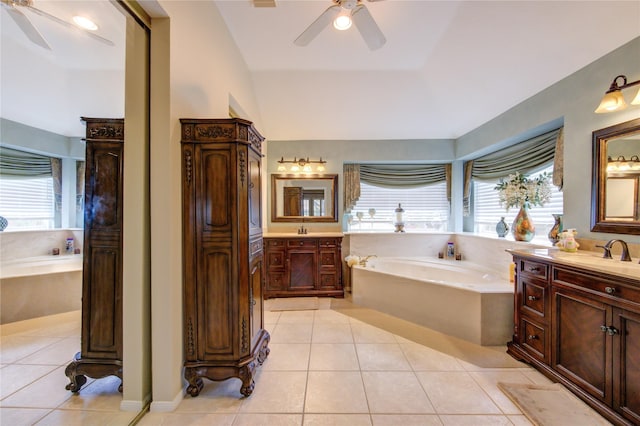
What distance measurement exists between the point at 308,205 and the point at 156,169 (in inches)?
113

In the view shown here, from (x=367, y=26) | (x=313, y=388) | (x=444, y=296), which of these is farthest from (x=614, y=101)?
(x=313, y=388)

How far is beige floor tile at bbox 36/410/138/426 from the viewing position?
4.40 feet

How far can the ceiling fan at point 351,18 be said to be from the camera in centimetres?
174

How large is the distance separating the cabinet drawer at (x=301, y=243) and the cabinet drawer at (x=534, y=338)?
2.56 m

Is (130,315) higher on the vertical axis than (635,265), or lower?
lower

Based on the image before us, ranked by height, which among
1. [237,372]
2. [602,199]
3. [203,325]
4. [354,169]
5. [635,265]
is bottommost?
[237,372]

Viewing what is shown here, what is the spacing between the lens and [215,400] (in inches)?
66.9

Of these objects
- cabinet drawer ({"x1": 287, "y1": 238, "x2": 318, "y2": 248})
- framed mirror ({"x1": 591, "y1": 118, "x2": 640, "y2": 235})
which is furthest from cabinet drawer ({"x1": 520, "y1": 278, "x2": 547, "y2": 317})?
cabinet drawer ({"x1": 287, "y1": 238, "x2": 318, "y2": 248})

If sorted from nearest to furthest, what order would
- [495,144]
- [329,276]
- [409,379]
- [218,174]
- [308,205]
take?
[218,174] < [409,379] < [495,144] < [329,276] < [308,205]

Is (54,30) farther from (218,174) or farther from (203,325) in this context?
(203,325)

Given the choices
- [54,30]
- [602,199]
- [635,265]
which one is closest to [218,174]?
[54,30]

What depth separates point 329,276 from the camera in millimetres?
3820

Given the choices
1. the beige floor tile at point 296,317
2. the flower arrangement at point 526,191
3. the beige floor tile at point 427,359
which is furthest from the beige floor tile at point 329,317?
the flower arrangement at point 526,191

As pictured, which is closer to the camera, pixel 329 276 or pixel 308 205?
pixel 329 276
